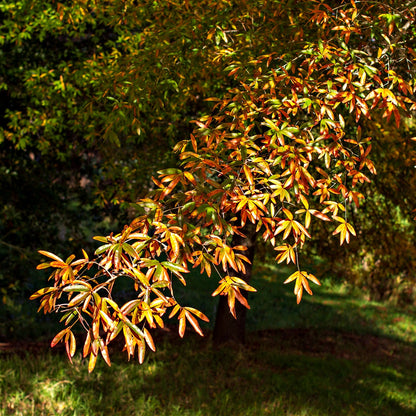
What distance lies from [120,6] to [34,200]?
11.8ft

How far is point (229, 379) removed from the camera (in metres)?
6.47

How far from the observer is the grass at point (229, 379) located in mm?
5391

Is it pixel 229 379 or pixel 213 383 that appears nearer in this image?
pixel 213 383

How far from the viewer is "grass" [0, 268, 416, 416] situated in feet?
17.7

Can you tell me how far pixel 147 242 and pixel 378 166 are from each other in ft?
16.6

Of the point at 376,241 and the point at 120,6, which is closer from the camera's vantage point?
the point at 120,6

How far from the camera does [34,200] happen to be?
24.8 ft

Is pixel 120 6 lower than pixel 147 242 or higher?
higher

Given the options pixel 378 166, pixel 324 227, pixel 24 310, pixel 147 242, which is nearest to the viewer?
pixel 147 242

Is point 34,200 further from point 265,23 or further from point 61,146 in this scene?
point 265,23

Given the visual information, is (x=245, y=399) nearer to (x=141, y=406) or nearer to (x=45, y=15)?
(x=141, y=406)

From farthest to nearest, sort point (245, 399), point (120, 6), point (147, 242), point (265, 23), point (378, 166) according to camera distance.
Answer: point (378, 166)
point (245, 399)
point (120, 6)
point (265, 23)
point (147, 242)

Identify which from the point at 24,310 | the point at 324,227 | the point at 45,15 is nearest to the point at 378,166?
the point at 324,227

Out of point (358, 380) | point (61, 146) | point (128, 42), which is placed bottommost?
point (358, 380)
